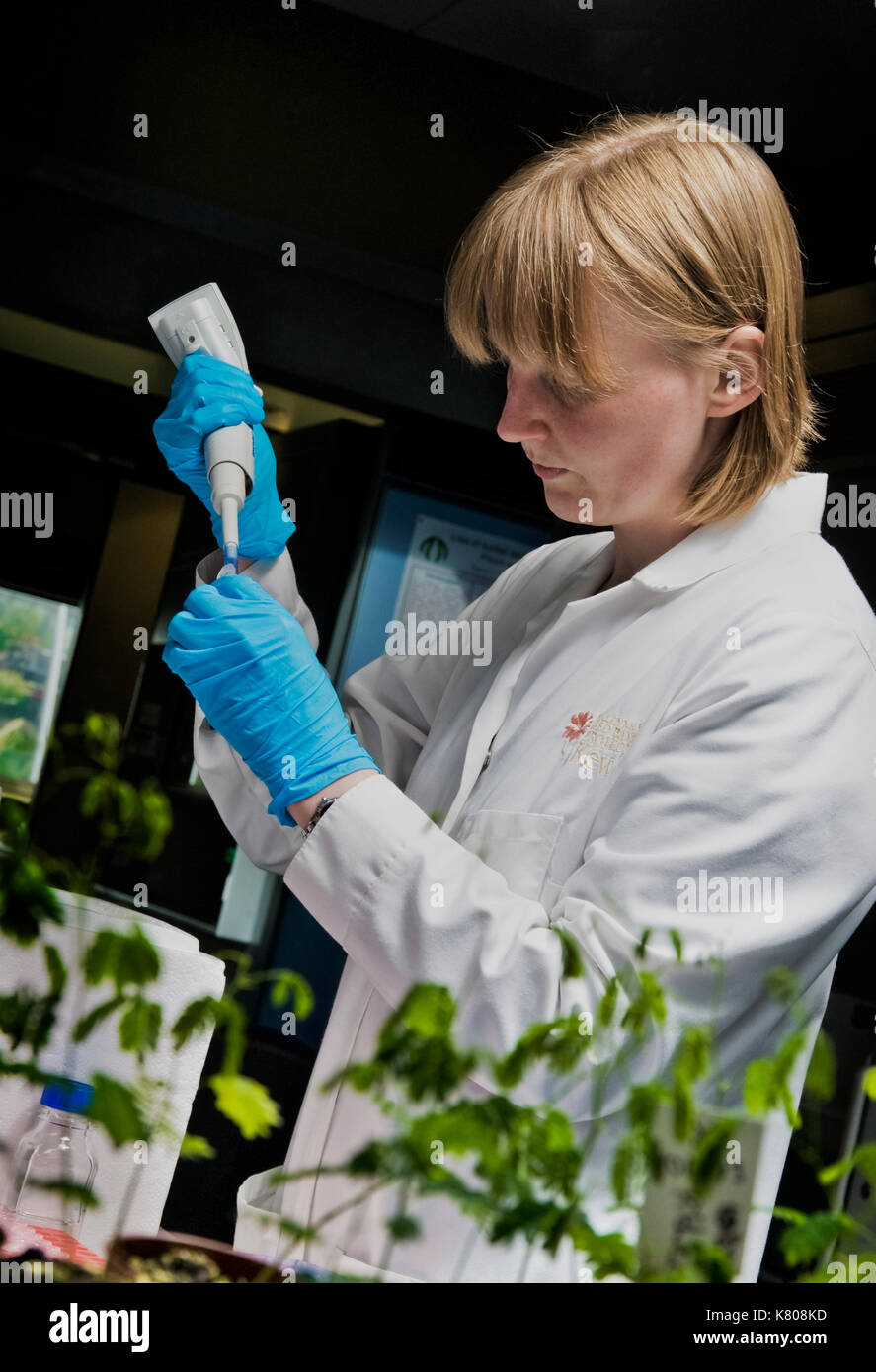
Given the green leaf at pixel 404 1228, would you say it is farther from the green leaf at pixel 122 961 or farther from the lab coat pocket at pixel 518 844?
the lab coat pocket at pixel 518 844

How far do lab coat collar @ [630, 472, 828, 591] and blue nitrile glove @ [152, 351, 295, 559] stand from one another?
18.2 inches

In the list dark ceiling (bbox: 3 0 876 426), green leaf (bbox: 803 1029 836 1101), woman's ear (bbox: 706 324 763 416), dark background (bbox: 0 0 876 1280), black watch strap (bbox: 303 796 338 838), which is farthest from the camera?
dark background (bbox: 0 0 876 1280)

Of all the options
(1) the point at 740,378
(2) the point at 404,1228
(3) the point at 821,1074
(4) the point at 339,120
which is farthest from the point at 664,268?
(4) the point at 339,120

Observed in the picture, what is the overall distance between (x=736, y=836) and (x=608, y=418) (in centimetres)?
38

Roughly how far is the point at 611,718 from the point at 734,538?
209 millimetres

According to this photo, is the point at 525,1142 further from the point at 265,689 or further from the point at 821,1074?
the point at 265,689

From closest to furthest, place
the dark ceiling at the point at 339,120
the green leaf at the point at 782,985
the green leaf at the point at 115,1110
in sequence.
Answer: the green leaf at the point at 115,1110
the green leaf at the point at 782,985
the dark ceiling at the point at 339,120

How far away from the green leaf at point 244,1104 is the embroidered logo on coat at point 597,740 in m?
0.63

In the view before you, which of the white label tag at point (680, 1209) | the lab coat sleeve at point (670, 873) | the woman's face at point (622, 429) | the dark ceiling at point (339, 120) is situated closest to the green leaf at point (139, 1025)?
the white label tag at point (680, 1209)

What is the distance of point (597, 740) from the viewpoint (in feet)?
3.64

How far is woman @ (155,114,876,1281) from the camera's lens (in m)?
0.94

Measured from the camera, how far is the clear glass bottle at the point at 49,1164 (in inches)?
36.1

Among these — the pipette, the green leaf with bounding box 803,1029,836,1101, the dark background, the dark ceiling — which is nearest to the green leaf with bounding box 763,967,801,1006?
the green leaf with bounding box 803,1029,836,1101

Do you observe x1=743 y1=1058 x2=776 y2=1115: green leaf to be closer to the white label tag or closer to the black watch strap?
the white label tag
